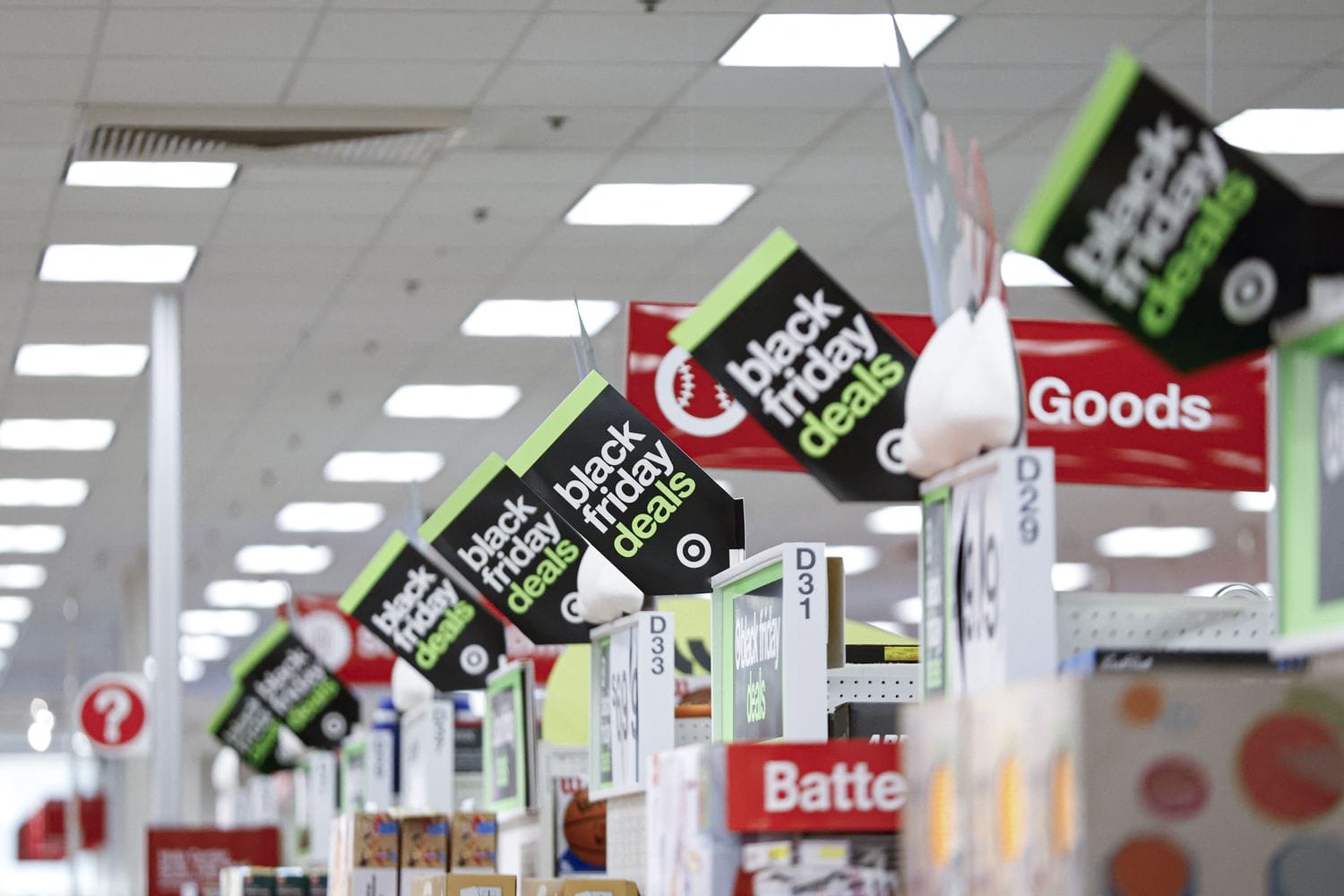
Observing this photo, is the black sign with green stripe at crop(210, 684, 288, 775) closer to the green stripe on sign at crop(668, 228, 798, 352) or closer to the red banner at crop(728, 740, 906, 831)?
the green stripe on sign at crop(668, 228, 798, 352)

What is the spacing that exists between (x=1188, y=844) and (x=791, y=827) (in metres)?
0.99

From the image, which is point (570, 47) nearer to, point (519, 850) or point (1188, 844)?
point (519, 850)

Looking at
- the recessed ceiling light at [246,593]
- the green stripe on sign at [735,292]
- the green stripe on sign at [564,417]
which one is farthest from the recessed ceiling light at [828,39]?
the recessed ceiling light at [246,593]

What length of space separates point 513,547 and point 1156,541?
49.7ft

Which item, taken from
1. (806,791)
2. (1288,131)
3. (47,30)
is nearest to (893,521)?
(1288,131)

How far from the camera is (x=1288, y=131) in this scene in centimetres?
939

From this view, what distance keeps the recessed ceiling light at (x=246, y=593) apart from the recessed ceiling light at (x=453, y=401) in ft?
25.5

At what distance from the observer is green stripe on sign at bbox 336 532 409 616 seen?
837cm

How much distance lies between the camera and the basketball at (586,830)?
6234 mm

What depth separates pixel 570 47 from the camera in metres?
8.30

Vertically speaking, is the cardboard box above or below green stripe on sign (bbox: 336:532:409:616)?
below

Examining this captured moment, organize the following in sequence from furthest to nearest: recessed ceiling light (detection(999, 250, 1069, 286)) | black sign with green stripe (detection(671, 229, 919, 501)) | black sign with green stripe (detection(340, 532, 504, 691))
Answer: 1. recessed ceiling light (detection(999, 250, 1069, 286))
2. black sign with green stripe (detection(340, 532, 504, 691))
3. black sign with green stripe (detection(671, 229, 919, 501))

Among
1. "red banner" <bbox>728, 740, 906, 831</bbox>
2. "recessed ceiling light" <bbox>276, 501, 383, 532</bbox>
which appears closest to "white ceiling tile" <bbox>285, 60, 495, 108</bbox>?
"red banner" <bbox>728, 740, 906, 831</bbox>

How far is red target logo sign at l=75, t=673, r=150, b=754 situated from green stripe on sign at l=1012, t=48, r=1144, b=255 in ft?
47.9
